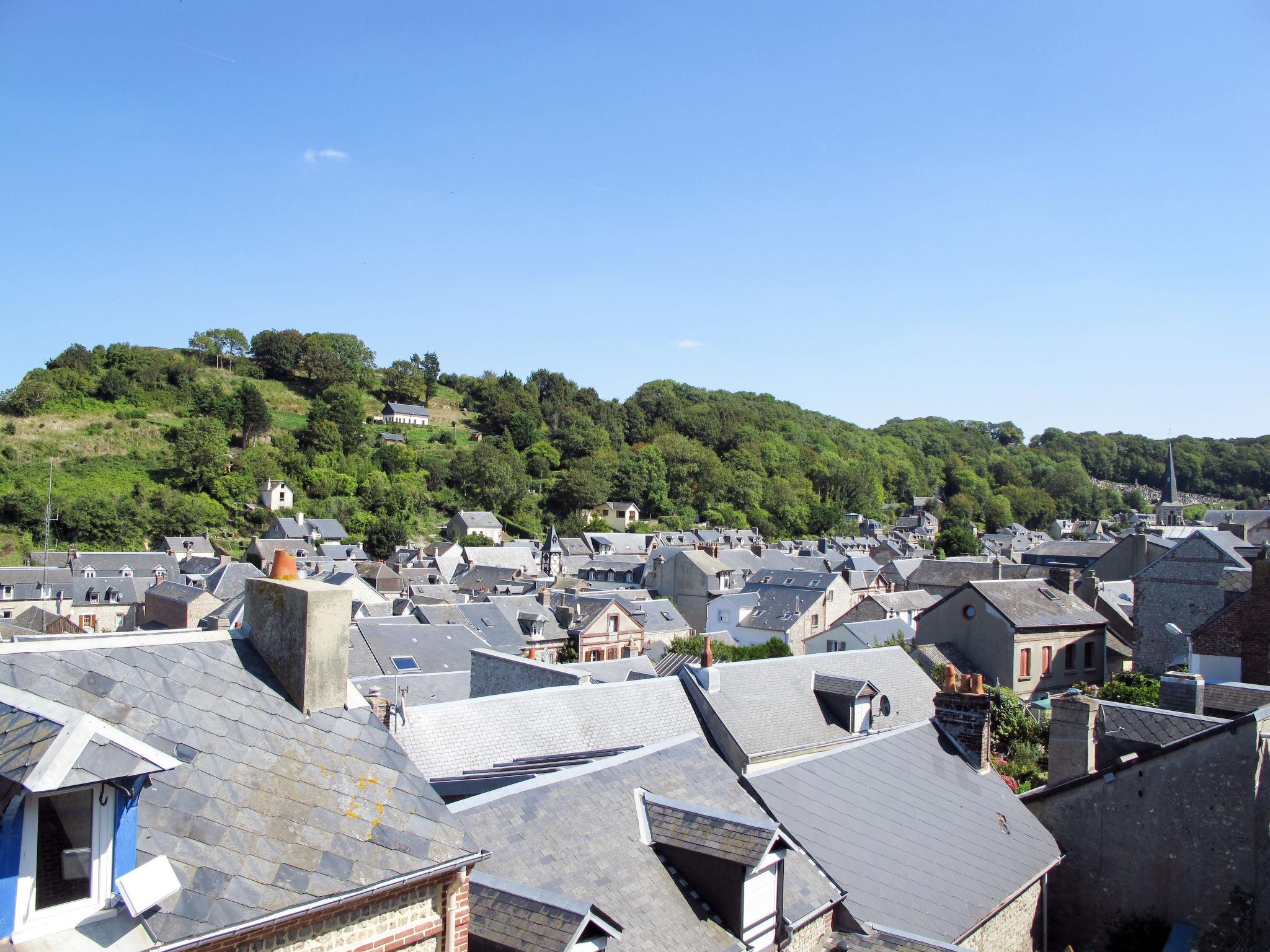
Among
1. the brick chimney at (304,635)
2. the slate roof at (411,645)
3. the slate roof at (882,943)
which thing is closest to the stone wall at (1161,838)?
the slate roof at (882,943)

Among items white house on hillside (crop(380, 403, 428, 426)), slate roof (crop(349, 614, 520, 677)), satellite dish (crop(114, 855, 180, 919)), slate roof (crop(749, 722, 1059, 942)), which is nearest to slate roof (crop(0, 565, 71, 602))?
slate roof (crop(349, 614, 520, 677))

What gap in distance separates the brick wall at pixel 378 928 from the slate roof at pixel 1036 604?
25540 millimetres

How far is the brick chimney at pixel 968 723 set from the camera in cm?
1388

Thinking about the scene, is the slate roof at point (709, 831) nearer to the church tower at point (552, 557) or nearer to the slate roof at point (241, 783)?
the slate roof at point (241, 783)

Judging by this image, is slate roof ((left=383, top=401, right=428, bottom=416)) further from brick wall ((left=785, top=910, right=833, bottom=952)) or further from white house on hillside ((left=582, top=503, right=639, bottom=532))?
brick wall ((left=785, top=910, right=833, bottom=952))

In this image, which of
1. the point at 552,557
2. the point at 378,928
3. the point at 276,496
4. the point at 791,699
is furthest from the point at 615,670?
the point at 276,496

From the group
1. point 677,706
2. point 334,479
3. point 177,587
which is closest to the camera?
point 677,706

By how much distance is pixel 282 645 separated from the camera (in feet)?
20.1

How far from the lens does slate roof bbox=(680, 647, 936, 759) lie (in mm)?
15797

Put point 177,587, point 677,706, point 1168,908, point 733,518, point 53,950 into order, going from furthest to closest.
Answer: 1. point 733,518
2. point 177,587
3. point 677,706
4. point 1168,908
5. point 53,950

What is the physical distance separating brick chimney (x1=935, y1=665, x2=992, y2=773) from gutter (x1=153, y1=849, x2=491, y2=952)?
10783 millimetres

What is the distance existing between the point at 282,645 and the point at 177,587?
158 feet

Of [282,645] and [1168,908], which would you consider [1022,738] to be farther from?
[282,645]

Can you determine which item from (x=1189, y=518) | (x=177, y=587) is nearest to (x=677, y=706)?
(x=177, y=587)
